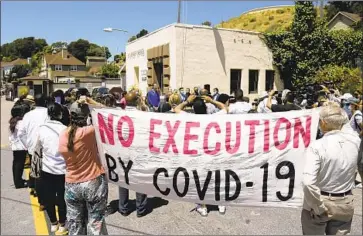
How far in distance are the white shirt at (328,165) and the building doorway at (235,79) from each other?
15564 mm

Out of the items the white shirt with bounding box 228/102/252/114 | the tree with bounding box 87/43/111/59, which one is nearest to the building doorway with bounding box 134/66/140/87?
the tree with bounding box 87/43/111/59

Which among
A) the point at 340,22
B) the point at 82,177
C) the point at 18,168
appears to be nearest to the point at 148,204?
the point at 82,177

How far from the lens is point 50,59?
64.2 meters

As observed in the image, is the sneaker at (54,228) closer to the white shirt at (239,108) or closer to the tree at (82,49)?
the white shirt at (239,108)

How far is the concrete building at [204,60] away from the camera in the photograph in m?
16.4

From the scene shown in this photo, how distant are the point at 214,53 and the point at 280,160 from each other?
14.5 m

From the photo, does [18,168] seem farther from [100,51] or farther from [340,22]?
[340,22]

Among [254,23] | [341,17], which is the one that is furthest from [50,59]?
[341,17]

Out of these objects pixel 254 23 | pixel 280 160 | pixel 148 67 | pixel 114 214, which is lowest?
pixel 114 214

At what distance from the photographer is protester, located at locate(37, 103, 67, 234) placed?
3.96 m

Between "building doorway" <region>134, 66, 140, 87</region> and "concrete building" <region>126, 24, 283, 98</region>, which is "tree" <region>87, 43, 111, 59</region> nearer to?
"concrete building" <region>126, 24, 283, 98</region>

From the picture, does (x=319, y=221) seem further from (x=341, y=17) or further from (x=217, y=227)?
(x=341, y=17)

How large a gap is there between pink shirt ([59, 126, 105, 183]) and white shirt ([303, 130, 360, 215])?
6.72 feet

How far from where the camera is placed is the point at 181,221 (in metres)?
4.50
